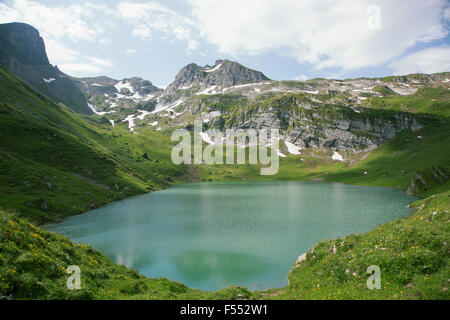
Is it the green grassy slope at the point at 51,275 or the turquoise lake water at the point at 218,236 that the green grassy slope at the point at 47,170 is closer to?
the turquoise lake water at the point at 218,236

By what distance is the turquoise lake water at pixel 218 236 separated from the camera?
33188 mm

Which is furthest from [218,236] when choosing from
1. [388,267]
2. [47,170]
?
[47,170]

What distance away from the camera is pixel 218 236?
165 feet

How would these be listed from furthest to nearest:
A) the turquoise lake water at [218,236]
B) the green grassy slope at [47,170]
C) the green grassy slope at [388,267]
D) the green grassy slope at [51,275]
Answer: the green grassy slope at [47,170] → the turquoise lake water at [218,236] → the green grassy slope at [388,267] → the green grassy slope at [51,275]

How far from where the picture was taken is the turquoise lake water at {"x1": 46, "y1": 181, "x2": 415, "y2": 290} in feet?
109

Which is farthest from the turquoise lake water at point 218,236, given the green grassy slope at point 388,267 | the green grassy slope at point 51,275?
the green grassy slope at point 51,275

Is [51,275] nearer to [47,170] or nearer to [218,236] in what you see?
[218,236]

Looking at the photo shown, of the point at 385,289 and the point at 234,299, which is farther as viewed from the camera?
the point at 234,299

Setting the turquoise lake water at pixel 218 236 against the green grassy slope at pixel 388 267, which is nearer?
the green grassy slope at pixel 388 267

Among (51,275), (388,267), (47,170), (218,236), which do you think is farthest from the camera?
(47,170)
